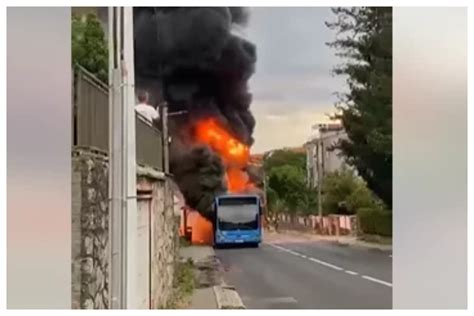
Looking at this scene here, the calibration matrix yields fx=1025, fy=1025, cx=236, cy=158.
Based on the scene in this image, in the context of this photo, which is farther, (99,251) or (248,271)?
(248,271)

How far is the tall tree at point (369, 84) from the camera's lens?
304 cm

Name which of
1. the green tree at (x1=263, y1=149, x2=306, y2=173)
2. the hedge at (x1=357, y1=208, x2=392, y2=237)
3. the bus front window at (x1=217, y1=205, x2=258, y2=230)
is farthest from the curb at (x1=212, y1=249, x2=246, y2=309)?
the hedge at (x1=357, y1=208, x2=392, y2=237)

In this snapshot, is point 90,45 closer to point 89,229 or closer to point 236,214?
point 89,229

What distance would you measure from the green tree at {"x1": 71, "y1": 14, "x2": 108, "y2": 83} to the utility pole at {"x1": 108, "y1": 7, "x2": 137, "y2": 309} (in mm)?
29

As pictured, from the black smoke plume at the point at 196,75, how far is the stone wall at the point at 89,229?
0.88 ft

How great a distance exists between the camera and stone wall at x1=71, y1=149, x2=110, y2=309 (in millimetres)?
2906

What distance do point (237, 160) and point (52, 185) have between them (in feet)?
1.84

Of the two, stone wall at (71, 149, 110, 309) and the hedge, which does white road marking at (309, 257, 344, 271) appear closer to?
the hedge

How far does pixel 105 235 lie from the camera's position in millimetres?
2971

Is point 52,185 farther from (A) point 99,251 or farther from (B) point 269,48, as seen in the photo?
(B) point 269,48

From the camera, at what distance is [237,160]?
10.2ft
